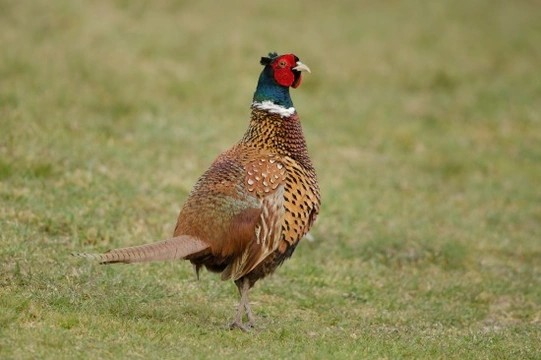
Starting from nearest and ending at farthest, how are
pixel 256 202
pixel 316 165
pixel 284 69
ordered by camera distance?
pixel 256 202 → pixel 284 69 → pixel 316 165

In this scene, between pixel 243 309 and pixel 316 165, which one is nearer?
pixel 243 309

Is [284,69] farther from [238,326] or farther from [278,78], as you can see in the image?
[238,326]

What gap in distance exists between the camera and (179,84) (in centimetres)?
1570

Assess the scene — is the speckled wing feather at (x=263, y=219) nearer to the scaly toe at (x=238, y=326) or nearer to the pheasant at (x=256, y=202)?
the pheasant at (x=256, y=202)

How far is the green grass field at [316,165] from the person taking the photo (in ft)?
24.4

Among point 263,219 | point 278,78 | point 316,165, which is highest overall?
point 278,78

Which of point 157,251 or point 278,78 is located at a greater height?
point 278,78

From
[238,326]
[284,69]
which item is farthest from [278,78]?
[238,326]

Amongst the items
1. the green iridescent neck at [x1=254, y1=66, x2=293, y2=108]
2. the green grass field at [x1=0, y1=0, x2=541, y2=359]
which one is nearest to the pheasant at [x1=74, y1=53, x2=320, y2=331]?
the green iridescent neck at [x1=254, y1=66, x2=293, y2=108]

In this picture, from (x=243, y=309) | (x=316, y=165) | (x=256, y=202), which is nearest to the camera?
(x=256, y=202)

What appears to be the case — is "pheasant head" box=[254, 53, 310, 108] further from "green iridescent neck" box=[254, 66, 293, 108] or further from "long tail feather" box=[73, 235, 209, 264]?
"long tail feather" box=[73, 235, 209, 264]

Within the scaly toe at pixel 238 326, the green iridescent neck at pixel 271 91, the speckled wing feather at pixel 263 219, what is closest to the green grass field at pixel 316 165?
the scaly toe at pixel 238 326

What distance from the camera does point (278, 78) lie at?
786 centimetres

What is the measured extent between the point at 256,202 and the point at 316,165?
6.57 meters
